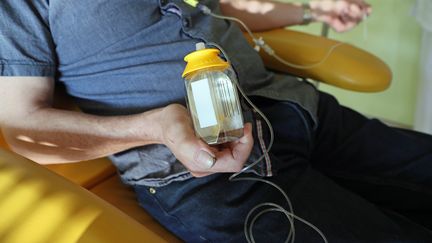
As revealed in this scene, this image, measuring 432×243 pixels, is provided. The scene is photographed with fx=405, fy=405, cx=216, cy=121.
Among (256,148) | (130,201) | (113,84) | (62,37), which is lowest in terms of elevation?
(130,201)

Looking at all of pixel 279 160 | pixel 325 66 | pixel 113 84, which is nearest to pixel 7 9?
pixel 113 84

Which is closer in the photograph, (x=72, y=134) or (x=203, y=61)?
(x=203, y=61)

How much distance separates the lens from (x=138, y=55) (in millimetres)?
811

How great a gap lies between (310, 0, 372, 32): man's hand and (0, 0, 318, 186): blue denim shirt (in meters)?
0.34

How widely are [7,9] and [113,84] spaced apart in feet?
0.75

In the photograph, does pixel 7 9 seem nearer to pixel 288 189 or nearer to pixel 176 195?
pixel 176 195

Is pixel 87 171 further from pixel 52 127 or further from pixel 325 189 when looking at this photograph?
pixel 325 189

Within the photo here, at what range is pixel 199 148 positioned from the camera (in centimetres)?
57

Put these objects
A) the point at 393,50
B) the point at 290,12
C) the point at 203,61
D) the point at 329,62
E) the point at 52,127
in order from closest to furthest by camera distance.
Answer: the point at 203,61, the point at 52,127, the point at 329,62, the point at 290,12, the point at 393,50

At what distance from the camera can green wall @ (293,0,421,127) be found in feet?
5.27

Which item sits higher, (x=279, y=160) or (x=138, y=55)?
(x=138, y=55)

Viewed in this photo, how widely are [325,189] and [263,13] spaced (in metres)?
0.54

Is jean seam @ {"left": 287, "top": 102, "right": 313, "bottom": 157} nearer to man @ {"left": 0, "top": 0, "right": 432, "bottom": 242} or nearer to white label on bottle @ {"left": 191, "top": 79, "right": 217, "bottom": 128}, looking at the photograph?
man @ {"left": 0, "top": 0, "right": 432, "bottom": 242}

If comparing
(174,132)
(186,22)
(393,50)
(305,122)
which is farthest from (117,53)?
(393,50)
